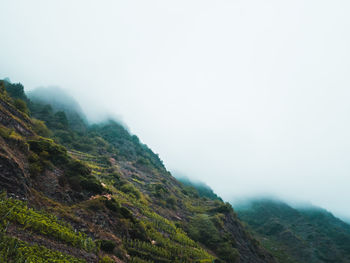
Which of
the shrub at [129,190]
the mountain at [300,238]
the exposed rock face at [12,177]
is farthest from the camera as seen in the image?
the mountain at [300,238]

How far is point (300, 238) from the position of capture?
414 feet

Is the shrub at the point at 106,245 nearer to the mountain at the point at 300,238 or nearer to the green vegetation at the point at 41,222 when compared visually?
the green vegetation at the point at 41,222

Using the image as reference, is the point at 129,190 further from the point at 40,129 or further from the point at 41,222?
the point at 41,222

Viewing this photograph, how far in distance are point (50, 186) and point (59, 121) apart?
301 ft

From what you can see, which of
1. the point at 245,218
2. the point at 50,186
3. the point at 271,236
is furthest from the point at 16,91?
the point at 245,218

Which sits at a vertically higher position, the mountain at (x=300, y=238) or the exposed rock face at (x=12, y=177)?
the exposed rock face at (x=12, y=177)

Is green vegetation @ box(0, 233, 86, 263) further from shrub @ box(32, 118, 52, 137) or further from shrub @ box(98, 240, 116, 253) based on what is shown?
shrub @ box(32, 118, 52, 137)

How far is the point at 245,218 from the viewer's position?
17825 cm

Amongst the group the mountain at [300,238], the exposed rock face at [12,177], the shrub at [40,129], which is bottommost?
the mountain at [300,238]

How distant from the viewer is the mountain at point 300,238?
349 ft

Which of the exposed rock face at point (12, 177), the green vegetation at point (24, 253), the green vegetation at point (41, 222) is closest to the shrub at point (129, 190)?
the green vegetation at point (41, 222)

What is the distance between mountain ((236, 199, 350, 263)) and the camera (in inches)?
4188

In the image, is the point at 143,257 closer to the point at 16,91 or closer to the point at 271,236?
the point at 16,91

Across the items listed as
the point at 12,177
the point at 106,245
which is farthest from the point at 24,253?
the point at 12,177
